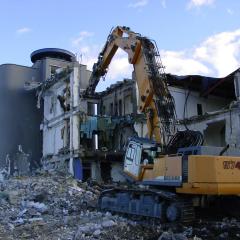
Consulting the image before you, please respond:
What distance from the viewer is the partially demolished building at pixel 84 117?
28.3 metres

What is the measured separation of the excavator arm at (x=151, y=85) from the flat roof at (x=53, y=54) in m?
23.8

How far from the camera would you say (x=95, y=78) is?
20.2 meters

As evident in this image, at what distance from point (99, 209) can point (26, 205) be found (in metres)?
2.31

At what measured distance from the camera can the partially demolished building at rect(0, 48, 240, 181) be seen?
2833cm

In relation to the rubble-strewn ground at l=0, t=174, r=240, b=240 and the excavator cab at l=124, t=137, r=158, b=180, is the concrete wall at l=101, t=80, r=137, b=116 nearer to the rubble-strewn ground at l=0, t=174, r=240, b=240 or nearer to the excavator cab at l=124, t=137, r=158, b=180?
the rubble-strewn ground at l=0, t=174, r=240, b=240

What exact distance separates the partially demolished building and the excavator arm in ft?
35.5

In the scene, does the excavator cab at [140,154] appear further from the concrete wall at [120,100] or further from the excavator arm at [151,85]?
the concrete wall at [120,100]

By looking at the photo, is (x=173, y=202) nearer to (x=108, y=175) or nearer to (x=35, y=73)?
(x=108, y=175)

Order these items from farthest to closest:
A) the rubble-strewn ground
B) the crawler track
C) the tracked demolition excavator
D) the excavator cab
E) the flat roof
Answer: the flat roof < the excavator cab < the crawler track < the tracked demolition excavator < the rubble-strewn ground

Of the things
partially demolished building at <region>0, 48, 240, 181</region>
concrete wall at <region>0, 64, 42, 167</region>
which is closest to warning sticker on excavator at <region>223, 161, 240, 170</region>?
partially demolished building at <region>0, 48, 240, 181</region>

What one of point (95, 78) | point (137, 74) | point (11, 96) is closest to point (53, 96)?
point (11, 96)

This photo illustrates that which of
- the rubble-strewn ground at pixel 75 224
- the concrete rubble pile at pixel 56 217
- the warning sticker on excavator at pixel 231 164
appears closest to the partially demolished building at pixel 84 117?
the concrete rubble pile at pixel 56 217

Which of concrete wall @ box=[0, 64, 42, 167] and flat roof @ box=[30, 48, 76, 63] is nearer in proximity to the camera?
concrete wall @ box=[0, 64, 42, 167]

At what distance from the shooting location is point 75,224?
36.8ft
